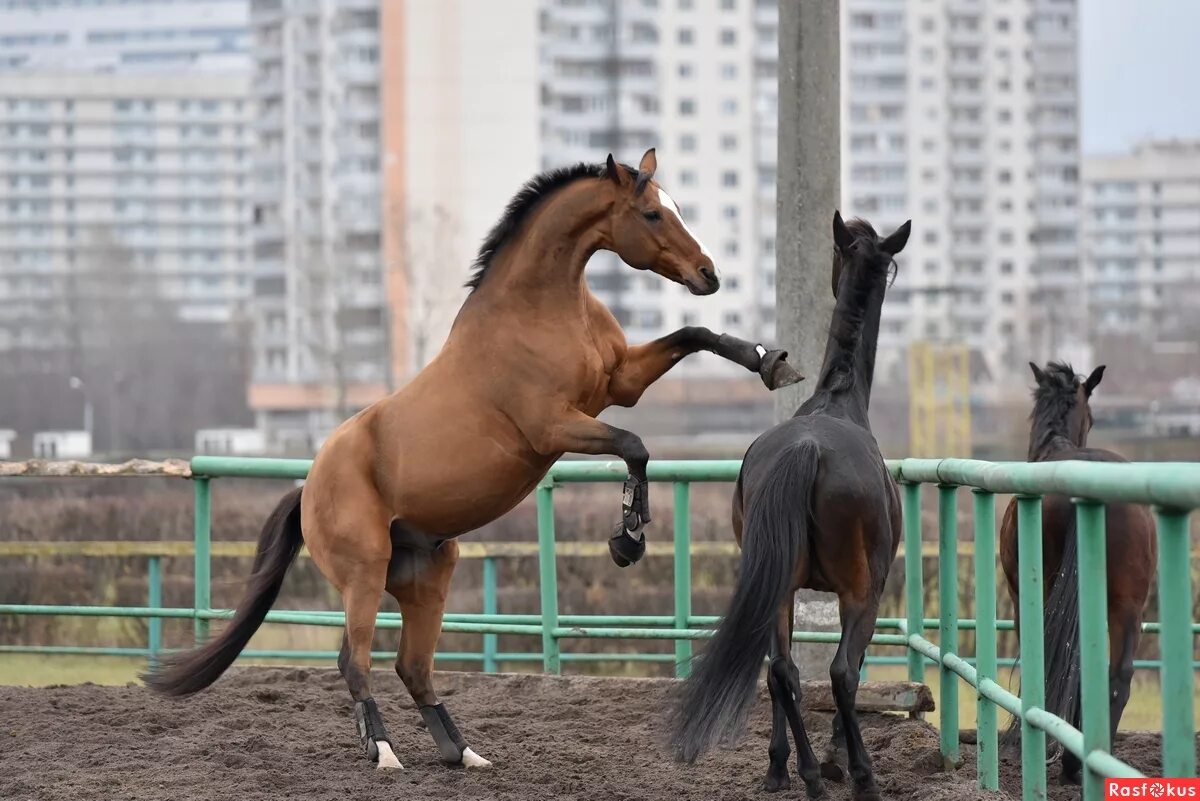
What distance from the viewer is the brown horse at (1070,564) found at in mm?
5629

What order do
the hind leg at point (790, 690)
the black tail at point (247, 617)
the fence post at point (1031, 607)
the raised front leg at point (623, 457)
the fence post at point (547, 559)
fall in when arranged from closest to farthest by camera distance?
the fence post at point (1031, 607)
the hind leg at point (790, 690)
the raised front leg at point (623, 457)
the black tail at point (247, 617)
the fence post at point (547, 559)

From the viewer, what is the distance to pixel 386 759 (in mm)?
6270

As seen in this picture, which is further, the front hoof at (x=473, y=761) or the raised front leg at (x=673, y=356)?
the front hoof at (x=473, y=761)

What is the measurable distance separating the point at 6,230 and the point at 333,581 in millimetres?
79533

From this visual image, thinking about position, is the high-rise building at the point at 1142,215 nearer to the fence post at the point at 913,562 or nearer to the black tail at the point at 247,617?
the fence post at the point at 913,562

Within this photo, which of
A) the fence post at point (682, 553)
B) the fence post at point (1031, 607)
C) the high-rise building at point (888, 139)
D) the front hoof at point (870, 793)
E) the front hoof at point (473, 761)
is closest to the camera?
the fence post at point (1031, 607)

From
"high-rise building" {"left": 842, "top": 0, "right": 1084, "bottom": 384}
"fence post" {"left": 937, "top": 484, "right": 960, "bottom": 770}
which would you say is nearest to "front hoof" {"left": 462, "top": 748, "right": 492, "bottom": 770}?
"fence post" {"left": 937, "top": 484, "right": 960, "bottom": 770}

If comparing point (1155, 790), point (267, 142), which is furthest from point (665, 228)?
point (267, 142)

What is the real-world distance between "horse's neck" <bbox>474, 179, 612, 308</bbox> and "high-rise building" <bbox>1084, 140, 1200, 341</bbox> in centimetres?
9278

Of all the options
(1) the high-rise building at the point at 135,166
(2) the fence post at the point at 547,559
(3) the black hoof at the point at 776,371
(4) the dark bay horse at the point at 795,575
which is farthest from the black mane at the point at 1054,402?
(1) the high-rise building at the point at 135,166

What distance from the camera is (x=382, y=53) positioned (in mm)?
68438

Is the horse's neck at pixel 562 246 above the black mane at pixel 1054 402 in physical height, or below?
above

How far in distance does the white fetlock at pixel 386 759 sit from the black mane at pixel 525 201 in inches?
75.6

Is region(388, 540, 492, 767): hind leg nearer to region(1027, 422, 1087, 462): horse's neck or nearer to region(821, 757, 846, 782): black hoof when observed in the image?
region(821, 757, 846, 782): black hoof
